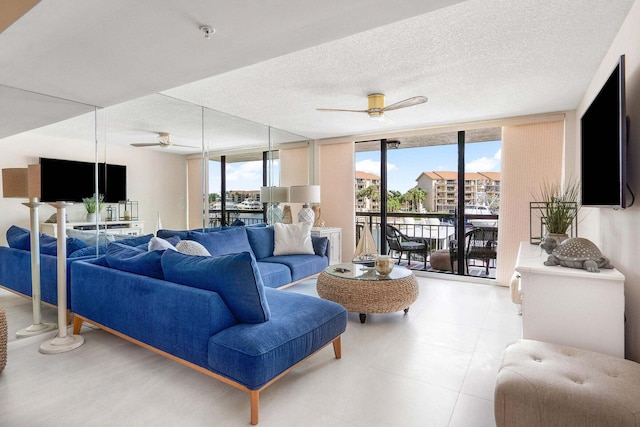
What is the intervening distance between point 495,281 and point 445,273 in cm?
70

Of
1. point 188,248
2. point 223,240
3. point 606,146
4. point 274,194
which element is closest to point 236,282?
point 188,248

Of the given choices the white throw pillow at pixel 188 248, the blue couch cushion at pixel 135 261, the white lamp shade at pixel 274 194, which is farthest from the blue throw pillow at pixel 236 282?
the white lamp shade at pixel 274 194

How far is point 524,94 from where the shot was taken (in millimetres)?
3451

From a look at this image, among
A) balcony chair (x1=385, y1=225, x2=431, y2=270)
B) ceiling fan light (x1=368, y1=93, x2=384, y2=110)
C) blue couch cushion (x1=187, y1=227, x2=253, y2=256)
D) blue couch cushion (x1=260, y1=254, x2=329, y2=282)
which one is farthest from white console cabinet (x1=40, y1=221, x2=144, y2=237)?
balcony chair (x1=385, y1=225, x2=431, y2=270)

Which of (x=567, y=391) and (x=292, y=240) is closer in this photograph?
(x=567, y=391)

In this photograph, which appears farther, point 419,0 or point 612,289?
point 612,289

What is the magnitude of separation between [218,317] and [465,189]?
4.18 m

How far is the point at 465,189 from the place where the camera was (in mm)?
4926

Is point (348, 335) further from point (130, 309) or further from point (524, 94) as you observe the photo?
point (524, 94)

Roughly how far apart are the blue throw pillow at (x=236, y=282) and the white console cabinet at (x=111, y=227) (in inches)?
69.9

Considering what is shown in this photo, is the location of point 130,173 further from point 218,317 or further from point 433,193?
point 433,193

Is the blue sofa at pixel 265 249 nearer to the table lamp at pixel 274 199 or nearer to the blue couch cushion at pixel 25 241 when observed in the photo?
the table lamp at pixel 274 199

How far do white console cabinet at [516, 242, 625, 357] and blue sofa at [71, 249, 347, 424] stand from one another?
3.88ft

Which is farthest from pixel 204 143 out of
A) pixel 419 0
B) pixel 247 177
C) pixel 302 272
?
pixel 419 0
